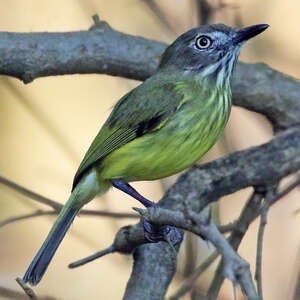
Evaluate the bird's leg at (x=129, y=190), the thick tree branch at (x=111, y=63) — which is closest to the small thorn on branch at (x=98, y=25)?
the thick tree branch at (x=111, y=63)

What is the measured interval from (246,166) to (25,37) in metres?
1.44

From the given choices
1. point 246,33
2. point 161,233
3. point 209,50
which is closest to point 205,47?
point 209,50

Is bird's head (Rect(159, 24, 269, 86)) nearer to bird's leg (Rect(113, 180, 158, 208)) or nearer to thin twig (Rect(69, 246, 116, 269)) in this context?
bird's leg (Rect(113, 180, 158, 208))

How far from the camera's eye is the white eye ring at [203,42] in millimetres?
4457

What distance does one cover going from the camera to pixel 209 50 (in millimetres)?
4477

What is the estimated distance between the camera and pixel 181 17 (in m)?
6.04

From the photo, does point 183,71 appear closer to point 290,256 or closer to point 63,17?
point 290,256

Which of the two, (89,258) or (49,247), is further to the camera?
(49,247)

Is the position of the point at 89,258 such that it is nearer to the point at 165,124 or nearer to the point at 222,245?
the point at 165,124

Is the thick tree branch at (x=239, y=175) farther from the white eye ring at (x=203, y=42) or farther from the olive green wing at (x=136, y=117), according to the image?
the white eye ring at (x=203, y=42)

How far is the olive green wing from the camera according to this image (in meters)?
4.18

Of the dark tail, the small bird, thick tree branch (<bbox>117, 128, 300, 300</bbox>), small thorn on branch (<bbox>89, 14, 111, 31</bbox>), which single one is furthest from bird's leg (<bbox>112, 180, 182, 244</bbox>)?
small thorn on branch (<bbox>89, 14, 111, 31</bbox>)

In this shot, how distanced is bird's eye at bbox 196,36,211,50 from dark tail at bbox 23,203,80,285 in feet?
3.79

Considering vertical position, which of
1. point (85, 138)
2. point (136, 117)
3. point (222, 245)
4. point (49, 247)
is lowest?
point (222, 245)
